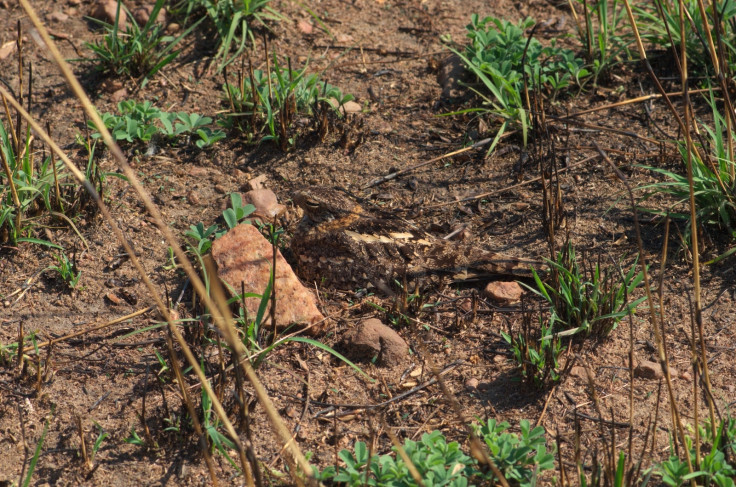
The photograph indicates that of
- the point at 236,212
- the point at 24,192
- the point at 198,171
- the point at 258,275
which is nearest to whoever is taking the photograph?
the point at 258,275

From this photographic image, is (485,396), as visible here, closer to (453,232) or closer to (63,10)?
(453,232)

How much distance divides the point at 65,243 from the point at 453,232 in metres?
2.19

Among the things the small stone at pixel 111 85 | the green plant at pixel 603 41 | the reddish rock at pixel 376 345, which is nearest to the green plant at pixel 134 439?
the reddish rock at pixel 376 345

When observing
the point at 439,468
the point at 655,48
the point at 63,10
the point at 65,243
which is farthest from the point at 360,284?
the point at 63,10

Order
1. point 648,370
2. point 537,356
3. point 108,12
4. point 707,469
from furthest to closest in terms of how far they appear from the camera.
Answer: point 108,12
point 648,370
point 537,356
point 707,469

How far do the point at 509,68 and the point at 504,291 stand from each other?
1.77 meters

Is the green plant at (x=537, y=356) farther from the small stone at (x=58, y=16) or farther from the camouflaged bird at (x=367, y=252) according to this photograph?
the small stone at (x=58, y=16)

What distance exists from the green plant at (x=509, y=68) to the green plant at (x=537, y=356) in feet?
5.29

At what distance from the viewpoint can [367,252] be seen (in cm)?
372

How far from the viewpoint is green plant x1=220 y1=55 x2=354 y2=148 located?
444cm

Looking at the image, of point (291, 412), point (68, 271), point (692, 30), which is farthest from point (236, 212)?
point (692, 30)

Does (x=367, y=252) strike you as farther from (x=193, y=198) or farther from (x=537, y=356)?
(x=193, y=198)

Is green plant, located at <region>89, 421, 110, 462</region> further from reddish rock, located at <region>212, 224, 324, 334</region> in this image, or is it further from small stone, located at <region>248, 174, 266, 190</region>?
small stone, located at <region>248, 174, 266, 190</region>

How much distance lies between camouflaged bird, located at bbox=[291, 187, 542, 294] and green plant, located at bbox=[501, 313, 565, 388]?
0.57 m
